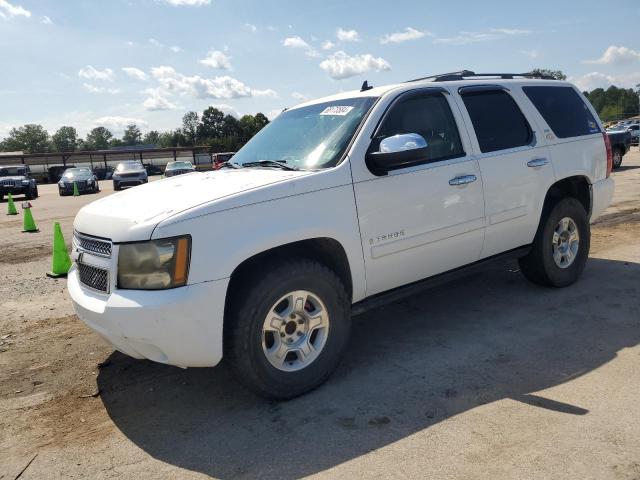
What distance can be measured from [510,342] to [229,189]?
8.01 ft

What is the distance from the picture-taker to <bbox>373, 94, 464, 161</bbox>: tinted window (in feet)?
13.3

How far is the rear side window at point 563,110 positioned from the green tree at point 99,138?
177m

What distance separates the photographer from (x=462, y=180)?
165 inches

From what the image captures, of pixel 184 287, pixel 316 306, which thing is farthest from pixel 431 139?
pixel 184 287

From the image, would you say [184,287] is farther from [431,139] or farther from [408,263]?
[431,139]

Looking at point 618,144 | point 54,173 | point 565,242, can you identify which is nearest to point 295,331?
point 565,242

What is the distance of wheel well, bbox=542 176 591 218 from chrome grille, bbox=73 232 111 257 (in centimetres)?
382

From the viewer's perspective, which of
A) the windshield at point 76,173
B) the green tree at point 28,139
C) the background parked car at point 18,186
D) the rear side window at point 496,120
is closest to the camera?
the rear side window at point 496,120

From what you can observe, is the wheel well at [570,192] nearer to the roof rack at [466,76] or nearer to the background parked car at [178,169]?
the roof rack at [466,76]

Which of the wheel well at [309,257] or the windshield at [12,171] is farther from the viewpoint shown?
the windshield at [12,171]

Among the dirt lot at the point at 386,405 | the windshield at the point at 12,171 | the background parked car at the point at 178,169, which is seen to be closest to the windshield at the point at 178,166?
the background parked car at the point at 178,169

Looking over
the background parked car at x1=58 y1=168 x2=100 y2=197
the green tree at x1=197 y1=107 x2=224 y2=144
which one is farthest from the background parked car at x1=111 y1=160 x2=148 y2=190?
the green tree at x1=197 y1=107 x2=224 y2=144

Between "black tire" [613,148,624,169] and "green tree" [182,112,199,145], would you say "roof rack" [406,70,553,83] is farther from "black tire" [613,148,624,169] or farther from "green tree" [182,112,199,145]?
"green tree" [182,112,199,145]

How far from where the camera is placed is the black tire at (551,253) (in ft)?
16.6
